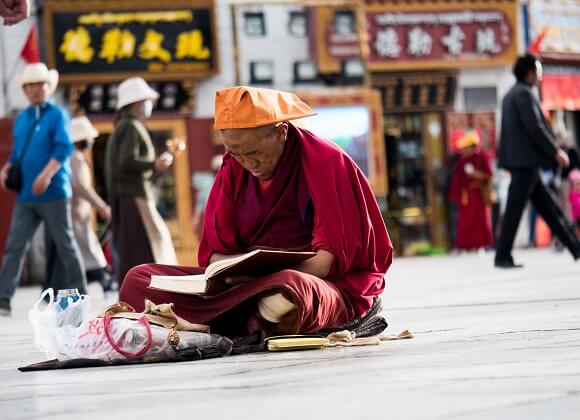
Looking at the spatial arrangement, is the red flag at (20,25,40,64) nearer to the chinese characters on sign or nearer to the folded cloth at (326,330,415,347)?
the chinese characters on sign

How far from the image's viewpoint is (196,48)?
22406 millimetres

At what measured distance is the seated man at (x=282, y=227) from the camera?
551 centimetres

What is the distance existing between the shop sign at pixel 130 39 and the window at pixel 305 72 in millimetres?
1363

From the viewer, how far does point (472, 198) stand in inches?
829

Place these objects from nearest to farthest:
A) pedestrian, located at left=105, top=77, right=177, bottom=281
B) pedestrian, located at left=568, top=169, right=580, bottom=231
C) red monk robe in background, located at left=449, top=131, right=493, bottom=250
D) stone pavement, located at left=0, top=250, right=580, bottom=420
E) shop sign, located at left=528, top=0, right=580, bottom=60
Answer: stone pavement, located at left=0, top=250, right=580, bottom=420 < pedestrian, located at left=105, top=77, right=177, bottom=281 < pedestrian, located at left=568, top=169, right=580, bottom=231 < red monk robe in background, located at left=449, top=131, right=493, bottom=250 < shop sign, located at left=528, top=0, right=580, bottom=60

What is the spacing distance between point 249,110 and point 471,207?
1577cm

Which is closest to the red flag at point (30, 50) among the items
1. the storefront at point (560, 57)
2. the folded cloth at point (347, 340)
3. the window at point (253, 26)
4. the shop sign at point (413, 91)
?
the window at point (253, 26)

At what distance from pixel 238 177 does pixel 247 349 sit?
788mm

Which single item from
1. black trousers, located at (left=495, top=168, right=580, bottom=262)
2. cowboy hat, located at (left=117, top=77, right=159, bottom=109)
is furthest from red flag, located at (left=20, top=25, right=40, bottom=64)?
cowboy hat, located at (left=117, top=77, right=159, bottom=109)

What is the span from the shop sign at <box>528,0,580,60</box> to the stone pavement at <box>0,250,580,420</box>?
19071 millimetres

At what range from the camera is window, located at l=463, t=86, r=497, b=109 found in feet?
80.1

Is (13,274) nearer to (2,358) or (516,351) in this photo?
(2,358)

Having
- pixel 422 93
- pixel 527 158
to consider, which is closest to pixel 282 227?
pixel 527 158

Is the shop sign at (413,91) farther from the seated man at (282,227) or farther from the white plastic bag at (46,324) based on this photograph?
the white plastic bag at (46,324)
